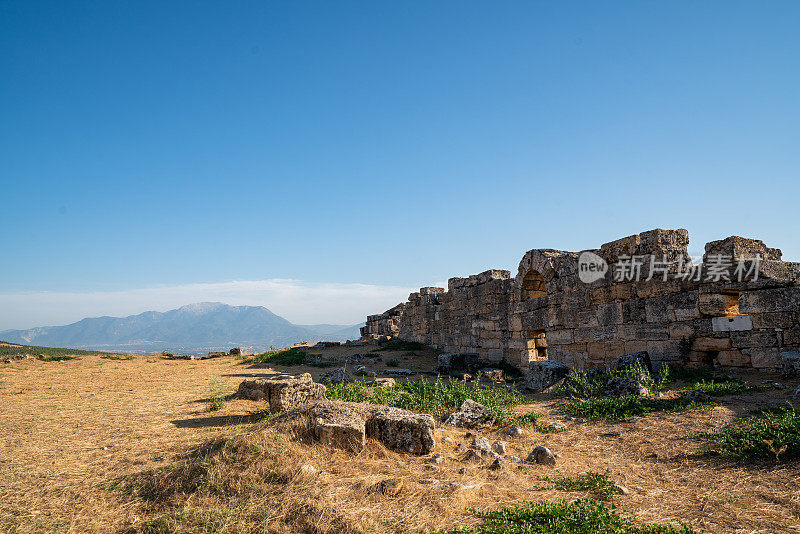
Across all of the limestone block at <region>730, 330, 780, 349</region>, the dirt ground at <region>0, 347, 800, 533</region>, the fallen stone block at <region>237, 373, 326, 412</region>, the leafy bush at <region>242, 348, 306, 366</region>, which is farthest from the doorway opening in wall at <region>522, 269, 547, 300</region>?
the leafy bush at <region>242, 348, 306, 366</region>

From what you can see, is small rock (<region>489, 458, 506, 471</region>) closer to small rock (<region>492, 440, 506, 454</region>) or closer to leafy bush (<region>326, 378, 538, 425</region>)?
small rock (<region>492, 440, 506, 454</region>)

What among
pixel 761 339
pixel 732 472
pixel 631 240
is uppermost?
pixel 631 240

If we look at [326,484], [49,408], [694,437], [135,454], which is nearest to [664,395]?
[694,437]

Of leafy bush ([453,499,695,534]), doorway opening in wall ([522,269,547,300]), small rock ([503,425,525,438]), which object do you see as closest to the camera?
leafy bush ([453,499,695,534])

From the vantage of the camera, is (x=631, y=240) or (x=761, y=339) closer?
(x=761, y=339)

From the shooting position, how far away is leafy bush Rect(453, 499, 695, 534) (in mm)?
3121

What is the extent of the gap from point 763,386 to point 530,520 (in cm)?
631

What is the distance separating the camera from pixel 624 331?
10.2 metres

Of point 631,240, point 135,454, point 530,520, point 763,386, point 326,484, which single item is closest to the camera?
point 530,520

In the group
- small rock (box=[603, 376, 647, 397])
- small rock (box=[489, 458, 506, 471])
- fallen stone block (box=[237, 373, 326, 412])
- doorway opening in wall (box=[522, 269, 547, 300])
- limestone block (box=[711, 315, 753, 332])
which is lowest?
small rock (box=[489, 458, 506, 471])

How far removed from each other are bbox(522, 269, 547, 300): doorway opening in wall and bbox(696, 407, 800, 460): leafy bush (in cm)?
839

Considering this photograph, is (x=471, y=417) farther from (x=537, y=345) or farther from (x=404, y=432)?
(x=537, y=345)

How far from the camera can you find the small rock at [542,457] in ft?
15.9

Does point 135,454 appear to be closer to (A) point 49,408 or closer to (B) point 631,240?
(A) point 49,408
